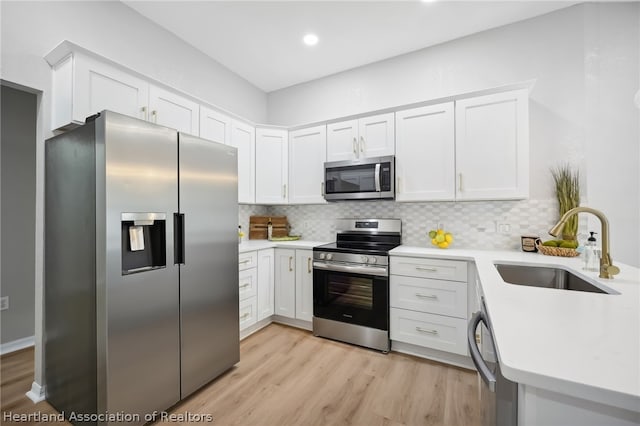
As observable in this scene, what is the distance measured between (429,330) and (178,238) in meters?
2.15

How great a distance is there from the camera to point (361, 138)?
2.97m

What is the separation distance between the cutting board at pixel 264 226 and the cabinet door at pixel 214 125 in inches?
44.4

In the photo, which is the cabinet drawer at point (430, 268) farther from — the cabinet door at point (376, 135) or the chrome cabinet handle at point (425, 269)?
the cabinet door at point (376, 135)

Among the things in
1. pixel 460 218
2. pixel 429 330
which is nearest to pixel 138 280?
pixel 429 330

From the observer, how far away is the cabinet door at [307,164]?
324 centimetres

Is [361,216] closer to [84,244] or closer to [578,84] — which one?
[578,84]

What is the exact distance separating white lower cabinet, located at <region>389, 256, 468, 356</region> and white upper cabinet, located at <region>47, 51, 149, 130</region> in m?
2.54

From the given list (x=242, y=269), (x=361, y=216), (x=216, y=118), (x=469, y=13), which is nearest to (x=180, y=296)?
(x=242, y=269)

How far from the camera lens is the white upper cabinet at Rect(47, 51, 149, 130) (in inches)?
71.1

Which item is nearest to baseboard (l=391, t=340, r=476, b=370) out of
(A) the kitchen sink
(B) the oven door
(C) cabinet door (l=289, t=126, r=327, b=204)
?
(B) the oven door

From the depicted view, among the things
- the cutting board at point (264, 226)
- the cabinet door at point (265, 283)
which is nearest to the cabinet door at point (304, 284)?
the cabinet door at point (265, 283)

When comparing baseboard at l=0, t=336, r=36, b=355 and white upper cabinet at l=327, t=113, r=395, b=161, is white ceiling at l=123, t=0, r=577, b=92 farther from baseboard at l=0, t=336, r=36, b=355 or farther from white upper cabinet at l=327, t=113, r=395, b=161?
baseboard at l=0, t=336, r=36, b=355

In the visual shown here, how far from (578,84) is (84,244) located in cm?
388

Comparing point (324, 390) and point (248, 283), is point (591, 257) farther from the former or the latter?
point (248, 283)
